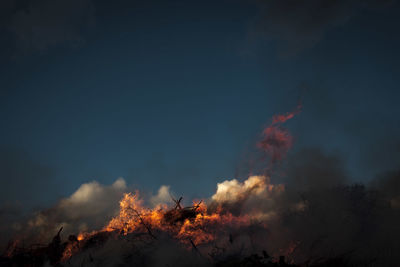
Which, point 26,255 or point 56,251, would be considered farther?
point 26,255

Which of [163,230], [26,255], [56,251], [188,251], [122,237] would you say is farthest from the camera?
[26,255]

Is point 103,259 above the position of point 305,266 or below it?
above

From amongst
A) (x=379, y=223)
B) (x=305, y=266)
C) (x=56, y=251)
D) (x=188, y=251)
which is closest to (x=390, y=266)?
(x=305, y=266)

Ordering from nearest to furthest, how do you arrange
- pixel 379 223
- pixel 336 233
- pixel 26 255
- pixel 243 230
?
1. pixel 26 255
2. pixel 243 230
3. pixel 336 233
4. pixel 379 223

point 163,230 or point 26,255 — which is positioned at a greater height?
point 26,255

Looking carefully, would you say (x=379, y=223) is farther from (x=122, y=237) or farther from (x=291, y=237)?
(x=122, y=237)

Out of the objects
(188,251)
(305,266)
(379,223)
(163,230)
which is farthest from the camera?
(379,223)

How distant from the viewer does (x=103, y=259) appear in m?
22.2

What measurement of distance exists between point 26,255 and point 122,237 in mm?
20896

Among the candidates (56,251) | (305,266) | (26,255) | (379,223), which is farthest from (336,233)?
(26,255)

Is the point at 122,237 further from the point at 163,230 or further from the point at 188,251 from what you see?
the point at 188,251

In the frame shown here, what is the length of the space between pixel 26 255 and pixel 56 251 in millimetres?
6346

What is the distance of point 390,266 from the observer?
23.0 m

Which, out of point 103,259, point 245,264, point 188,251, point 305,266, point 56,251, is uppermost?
point 56,251
